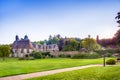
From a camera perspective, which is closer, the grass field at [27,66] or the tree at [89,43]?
the grass field at [27,66]

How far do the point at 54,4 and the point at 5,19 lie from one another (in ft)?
25.5

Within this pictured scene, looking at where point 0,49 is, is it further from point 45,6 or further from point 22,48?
point 45,6

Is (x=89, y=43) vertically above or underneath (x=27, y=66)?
above

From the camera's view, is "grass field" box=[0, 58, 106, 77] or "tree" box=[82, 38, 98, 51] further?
"tree" box=[82, 38, 98, 51]

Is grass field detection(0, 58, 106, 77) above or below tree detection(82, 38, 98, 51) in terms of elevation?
below

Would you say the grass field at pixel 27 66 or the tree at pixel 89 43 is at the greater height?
the tree at pixel 89 43

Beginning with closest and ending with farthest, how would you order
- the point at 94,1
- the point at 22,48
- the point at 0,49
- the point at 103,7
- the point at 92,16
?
1. the point at 94,1
2. the point at 103,7
3. the point at 92,16
4. the point at 0,49
5. the point at 22,48

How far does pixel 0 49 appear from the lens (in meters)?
58.9

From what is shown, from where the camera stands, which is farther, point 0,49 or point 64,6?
point 0,49

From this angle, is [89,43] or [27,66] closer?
[27,66]

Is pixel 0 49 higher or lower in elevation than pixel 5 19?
lower

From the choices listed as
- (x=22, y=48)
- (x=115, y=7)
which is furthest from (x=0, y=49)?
(x=115, y=7)

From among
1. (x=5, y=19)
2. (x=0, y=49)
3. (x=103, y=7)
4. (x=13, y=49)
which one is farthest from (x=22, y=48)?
(x=103, y=7)

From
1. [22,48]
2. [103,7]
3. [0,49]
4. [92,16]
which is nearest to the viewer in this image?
[103,7]
